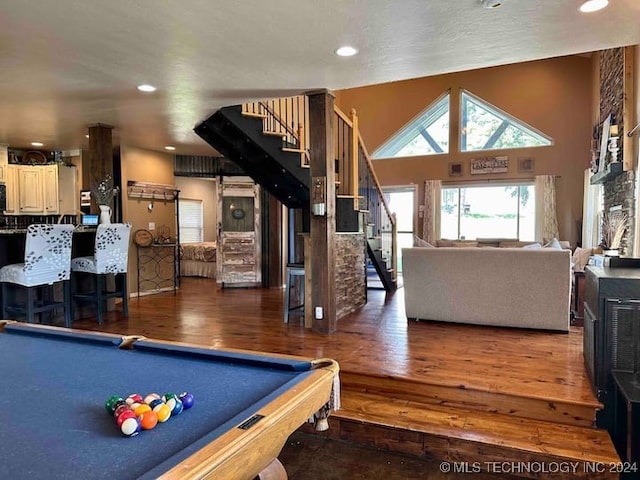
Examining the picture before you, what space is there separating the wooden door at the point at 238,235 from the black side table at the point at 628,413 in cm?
609

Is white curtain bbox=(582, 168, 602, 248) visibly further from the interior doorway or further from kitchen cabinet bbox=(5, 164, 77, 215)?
kitchen cabinet bbox=(5, 164, 77, 215)

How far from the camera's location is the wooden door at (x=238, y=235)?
7770 mm

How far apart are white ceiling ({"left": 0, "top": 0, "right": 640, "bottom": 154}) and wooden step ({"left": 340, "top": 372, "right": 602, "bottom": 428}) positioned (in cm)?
243

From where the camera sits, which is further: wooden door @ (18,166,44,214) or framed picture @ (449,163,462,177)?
framed picture @ (449,163,462,177)

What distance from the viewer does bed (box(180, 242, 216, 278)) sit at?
355 inches

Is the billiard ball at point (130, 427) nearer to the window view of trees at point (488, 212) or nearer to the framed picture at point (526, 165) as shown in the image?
the window view of trees at point (488, 212)

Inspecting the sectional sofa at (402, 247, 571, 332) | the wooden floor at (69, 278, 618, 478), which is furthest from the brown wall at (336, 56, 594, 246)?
the wooden floor at (69, 278, 618, 478)

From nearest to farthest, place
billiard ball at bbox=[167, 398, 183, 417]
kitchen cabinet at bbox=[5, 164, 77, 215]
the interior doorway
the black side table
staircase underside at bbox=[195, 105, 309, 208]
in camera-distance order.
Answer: billiard ball at bbox=[167, 398, 183, 417], the black side table, staircase underside at bbox=[195, 105, 309, 208], kitchen cabinet at bbox=[5, 164, 77, 215], the interior doorway

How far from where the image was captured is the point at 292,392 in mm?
1278

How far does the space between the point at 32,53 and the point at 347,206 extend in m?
3.45

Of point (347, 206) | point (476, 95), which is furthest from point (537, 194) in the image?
point (347, 206)

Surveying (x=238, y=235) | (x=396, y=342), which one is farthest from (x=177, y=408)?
(x=238, y=235)

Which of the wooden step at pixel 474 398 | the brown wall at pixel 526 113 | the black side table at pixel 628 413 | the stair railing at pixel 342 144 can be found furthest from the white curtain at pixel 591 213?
the wooden step at pixel 474 398

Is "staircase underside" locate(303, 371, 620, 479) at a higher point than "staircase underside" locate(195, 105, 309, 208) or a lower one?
lower
